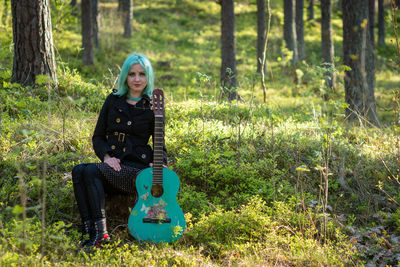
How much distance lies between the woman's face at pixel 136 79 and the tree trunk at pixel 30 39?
3.09m

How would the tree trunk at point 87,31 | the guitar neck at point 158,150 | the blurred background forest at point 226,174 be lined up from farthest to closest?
the tree trunk at point 87,31 → the guitar neck at point 158,150 → the blurred background forest at point 226,174

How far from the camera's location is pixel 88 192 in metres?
3.53

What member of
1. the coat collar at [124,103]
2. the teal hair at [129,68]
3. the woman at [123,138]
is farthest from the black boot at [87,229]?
the teal hair at [129,68]

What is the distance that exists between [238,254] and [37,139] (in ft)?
9.97

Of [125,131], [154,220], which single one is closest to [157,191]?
[154,220]

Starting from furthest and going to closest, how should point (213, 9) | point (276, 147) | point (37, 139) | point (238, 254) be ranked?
point (213, 9) → point (276, 147) → point (37, 139) → point (238, 254)

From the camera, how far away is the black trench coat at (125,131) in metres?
3.86

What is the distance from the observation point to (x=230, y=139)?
5441mm

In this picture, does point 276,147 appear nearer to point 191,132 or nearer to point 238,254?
point 191,132

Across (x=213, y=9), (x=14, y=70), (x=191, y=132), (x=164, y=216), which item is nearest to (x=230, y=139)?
(x=191, y=132)

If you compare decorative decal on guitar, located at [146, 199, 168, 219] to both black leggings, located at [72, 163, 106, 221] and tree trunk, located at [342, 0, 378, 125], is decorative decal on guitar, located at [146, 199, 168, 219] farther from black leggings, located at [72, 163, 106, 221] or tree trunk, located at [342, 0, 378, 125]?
tree trunk, located at [342, 0, 378, 125]

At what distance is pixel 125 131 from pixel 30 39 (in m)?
3.44

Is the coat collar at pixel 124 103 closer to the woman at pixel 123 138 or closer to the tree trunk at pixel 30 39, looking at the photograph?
the woman at pixel 123 138

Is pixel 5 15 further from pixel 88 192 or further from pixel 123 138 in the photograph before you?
pixel 88 192
